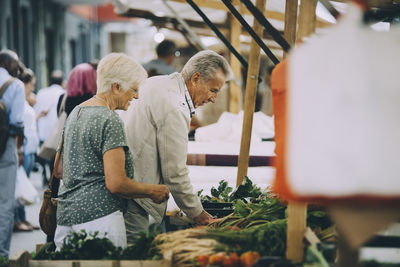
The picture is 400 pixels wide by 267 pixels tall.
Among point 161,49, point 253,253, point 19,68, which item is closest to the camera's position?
point 253,253

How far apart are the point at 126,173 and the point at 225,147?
2555mm

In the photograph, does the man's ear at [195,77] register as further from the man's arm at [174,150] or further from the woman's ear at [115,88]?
the woman's ear at [115,88]

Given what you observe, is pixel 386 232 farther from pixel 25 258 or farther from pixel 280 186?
pixel 25 258

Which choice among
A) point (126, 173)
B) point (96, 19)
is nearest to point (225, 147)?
point (126, 173)

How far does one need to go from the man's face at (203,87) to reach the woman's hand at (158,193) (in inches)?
26.8

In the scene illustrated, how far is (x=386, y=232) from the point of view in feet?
8.50

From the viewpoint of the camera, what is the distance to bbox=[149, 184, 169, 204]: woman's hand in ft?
9.44

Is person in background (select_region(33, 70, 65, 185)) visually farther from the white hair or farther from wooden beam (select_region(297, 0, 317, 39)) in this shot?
wooden beam (select_region(297, 0, 317, 39))

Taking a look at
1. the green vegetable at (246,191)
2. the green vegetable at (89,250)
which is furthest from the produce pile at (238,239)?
the green vegetable at (246,191)

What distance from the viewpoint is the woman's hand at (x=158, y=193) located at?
2878 mm

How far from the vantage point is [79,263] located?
91.8 inches

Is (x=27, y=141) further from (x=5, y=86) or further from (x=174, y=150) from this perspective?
(x=174, y=150)

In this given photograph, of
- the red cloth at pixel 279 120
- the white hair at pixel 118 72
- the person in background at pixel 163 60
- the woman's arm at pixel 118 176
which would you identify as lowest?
the woman's arm at pixel 118 176

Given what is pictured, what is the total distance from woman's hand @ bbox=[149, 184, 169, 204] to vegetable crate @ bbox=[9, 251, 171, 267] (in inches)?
24.5
